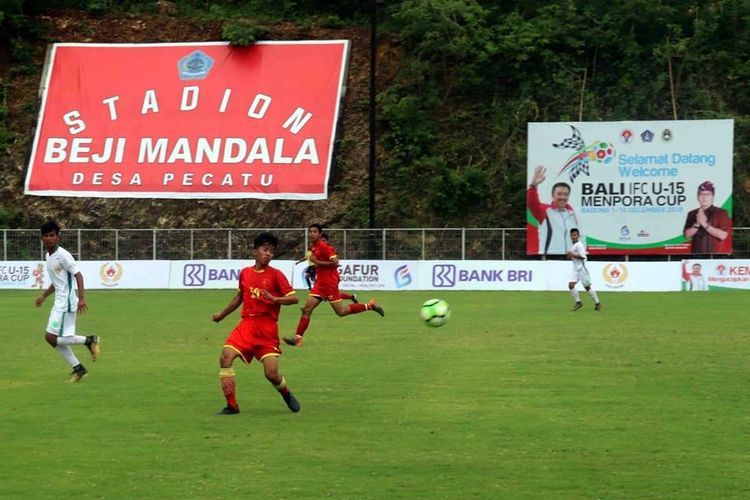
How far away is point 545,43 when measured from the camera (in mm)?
53719

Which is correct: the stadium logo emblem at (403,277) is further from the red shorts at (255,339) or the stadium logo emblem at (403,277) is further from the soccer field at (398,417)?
the red shorts at (255,339)

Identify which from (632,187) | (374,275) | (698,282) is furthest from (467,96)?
(698,282)

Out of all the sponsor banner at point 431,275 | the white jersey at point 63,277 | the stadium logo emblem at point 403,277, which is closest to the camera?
the white jersey at point 63,277

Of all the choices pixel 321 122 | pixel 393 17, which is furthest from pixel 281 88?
pixel 393 17

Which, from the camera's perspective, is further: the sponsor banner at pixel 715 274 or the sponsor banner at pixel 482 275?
the sponsor banner at pixel 482 275

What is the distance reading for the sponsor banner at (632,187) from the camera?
44344 mm

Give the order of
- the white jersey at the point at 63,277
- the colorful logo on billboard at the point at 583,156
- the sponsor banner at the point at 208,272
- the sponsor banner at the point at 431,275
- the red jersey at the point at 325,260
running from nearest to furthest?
the white jersey at the point at 63,277
the red jersey at the point at 325,260
the sponsor banner at the point at 431,275
the sponsor banner at the point at 208,272
the colorful logo on billboard at the point at 583,156

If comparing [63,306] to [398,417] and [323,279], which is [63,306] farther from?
[323,279]

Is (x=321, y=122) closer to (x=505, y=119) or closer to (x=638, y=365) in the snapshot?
(x=505, y=119)

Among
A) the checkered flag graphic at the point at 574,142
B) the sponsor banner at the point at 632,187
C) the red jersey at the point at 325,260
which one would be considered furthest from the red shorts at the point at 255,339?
the checkered flag graphic at the point at 574,142

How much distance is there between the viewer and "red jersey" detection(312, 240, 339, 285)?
77.2 feet

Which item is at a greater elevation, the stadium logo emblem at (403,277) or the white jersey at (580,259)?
the white jersey at (580,259)

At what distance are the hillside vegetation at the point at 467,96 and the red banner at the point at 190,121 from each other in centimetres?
125

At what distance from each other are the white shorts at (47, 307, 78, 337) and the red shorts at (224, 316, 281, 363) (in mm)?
4248
